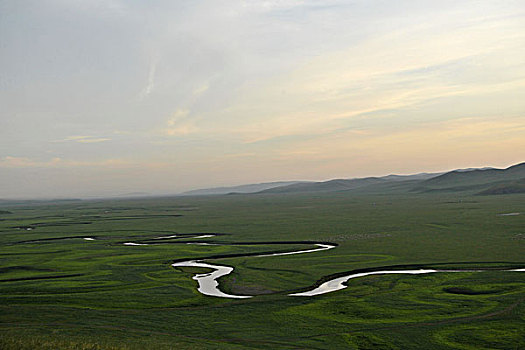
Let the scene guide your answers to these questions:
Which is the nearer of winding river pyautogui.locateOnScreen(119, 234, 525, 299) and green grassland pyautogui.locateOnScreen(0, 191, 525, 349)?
green grassland pyautogui.locateOnScreen(0, 191, 525, 349)

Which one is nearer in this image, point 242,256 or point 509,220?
point 242,256

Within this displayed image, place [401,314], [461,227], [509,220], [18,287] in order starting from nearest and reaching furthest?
[401,314]
[18,287]
[461,227]
[509,220]

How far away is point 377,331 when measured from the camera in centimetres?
3052

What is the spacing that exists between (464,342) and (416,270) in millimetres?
23334

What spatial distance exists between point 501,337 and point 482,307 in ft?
21.8

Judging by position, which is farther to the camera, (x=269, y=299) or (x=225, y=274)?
(x=225, y=274)

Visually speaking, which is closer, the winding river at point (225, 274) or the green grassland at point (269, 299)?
the green grassland at point (269, 299)

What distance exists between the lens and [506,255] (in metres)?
56.1

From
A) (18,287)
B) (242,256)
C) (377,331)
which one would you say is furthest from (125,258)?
(377,331)

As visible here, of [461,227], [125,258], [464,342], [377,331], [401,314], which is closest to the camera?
[464,342]

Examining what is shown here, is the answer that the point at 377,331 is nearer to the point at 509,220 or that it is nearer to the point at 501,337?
the point at 501,337

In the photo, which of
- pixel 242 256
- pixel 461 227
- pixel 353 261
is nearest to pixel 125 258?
pixel 242 256

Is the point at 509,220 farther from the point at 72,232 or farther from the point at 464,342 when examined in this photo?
the point at 72,232

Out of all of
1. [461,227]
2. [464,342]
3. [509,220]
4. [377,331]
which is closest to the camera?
[464,342]
